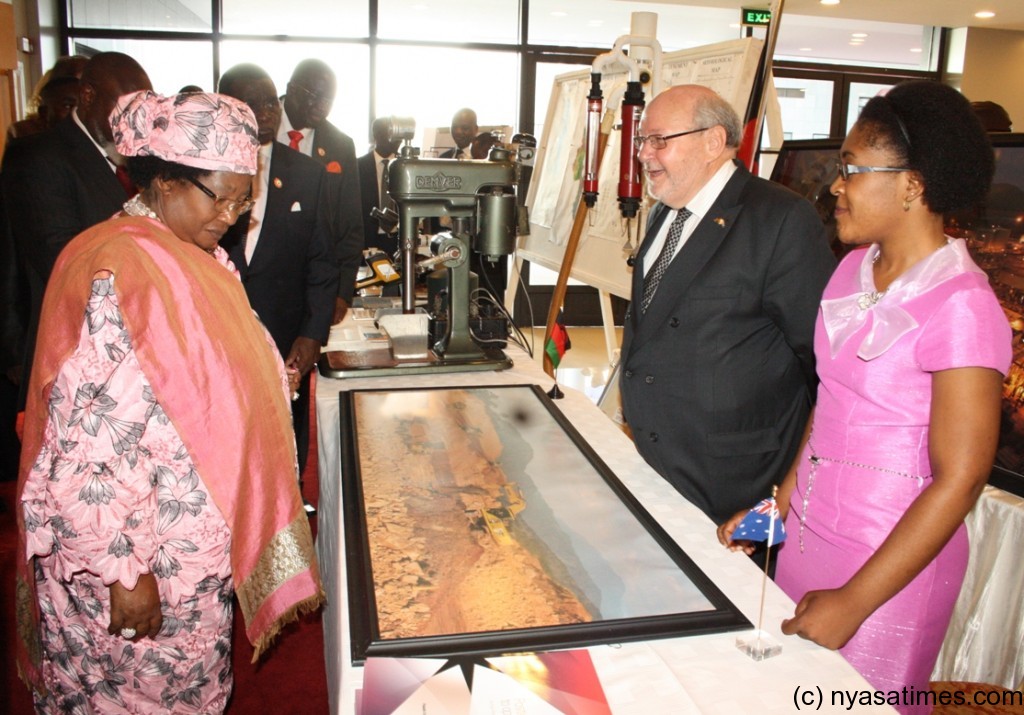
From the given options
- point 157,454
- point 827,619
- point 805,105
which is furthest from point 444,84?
point 827,619

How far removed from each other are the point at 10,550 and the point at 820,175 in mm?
3353

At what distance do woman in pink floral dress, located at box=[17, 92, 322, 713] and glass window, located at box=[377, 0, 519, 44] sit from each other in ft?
18.6

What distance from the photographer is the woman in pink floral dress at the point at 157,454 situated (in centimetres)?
118

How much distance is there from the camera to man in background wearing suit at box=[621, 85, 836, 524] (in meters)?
1.71

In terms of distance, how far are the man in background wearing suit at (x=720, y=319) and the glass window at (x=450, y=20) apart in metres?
5.32

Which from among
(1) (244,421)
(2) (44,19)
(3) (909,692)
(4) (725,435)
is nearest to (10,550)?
(1) (244,421)

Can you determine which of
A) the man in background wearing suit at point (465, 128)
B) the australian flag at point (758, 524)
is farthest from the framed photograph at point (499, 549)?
the man in background wearing suit at point (465, 128)

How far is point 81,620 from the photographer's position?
1327 mm

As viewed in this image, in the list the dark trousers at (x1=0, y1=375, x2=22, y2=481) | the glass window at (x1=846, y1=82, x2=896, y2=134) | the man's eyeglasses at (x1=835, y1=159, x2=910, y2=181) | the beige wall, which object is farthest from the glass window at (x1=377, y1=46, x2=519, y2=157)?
the man's eyeglasses at (x1=835, y1=159, x2=910, y2=181)

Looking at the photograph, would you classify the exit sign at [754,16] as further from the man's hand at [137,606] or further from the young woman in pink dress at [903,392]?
the man's hand at [137,606]

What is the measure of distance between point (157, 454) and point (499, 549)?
571 millimetres

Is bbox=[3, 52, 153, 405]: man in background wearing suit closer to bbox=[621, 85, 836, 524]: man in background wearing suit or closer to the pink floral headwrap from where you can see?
the pink floral headwrap

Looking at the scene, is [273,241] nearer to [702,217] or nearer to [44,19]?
[702,217]

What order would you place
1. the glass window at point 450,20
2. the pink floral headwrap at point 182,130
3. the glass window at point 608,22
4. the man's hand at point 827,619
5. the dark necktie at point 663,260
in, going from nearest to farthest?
the man's hand at point 827,619, the pink floral headwrap at point 182,130, the dark necktie at point 663,260, the glass window at point 450,20, the glass window at point 608,22
